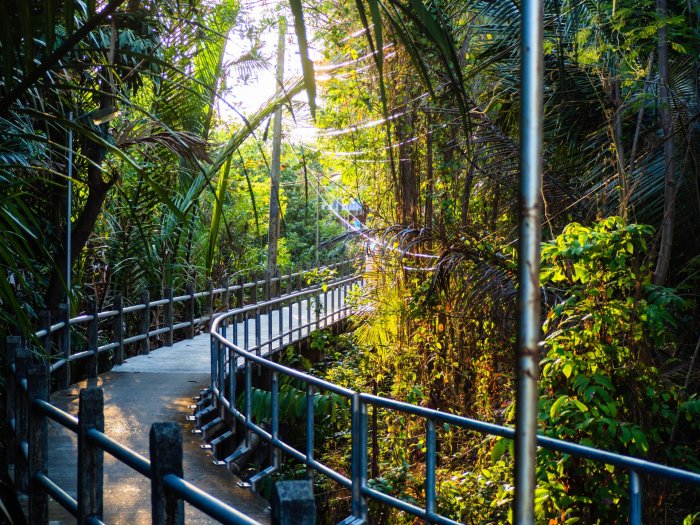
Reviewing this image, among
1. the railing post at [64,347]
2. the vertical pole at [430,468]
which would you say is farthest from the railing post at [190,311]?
the vertical pole at [430,468]

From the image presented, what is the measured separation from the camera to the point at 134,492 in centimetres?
552

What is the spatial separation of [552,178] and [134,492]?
409cm

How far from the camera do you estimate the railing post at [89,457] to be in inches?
115

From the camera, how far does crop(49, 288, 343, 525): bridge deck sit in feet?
17.4

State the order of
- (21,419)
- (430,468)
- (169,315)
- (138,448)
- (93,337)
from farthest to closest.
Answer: (169,315)
(93,337)
(138,448)
(21,419)
(430,468)

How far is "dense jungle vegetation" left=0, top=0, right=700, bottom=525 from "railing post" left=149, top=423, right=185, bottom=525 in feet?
1.62

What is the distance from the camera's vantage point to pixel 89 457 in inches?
→ 116

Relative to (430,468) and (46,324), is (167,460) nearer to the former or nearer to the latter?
(430,468)

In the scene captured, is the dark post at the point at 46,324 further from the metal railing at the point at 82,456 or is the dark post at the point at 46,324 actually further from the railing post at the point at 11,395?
the railing post at the point at 11,395

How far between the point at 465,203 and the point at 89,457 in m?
6.28

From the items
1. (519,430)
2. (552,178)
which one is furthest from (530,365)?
(552,178)

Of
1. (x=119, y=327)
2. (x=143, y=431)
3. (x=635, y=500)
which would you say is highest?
(x=635, y=500)

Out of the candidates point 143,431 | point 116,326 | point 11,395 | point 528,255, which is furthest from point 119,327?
point 528,255

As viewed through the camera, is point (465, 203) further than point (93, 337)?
No
